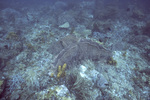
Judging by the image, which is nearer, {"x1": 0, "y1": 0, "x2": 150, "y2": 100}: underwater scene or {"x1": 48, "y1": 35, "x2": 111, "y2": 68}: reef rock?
{"x1": 0, "y1": 0, "x2": 150, "y2": 100}: underwater scene

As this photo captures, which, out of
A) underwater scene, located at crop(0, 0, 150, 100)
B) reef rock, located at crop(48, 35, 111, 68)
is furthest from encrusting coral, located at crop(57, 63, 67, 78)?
reef rock, located at crop(48, 35, 111, 68)

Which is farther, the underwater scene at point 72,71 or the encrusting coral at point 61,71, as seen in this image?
the encrusting coral at point 61,71

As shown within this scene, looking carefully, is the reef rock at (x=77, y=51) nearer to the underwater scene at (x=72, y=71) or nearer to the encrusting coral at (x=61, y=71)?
the underwater scene at (x=72, y=71)

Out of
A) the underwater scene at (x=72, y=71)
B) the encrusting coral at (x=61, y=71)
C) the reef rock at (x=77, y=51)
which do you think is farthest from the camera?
the reef rock at (x=77, y=51)

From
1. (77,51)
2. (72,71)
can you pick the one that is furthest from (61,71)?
(77,51)

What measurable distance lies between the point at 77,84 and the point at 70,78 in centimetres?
45

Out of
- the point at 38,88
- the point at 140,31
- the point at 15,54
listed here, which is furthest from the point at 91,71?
the point at 140,31

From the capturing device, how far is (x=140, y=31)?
8758 mm

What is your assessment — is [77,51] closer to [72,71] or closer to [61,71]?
[72,71]

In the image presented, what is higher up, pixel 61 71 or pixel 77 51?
pixel 77 51

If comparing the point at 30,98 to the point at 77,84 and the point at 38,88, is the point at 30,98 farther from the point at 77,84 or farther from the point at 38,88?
the point at 77,84

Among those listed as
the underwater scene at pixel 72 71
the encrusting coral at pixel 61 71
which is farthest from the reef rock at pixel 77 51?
the encrusting coral at pixel 61 71

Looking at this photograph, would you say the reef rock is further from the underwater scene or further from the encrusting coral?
the encrusting coral

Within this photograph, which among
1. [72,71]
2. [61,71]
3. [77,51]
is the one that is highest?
[77,51]
